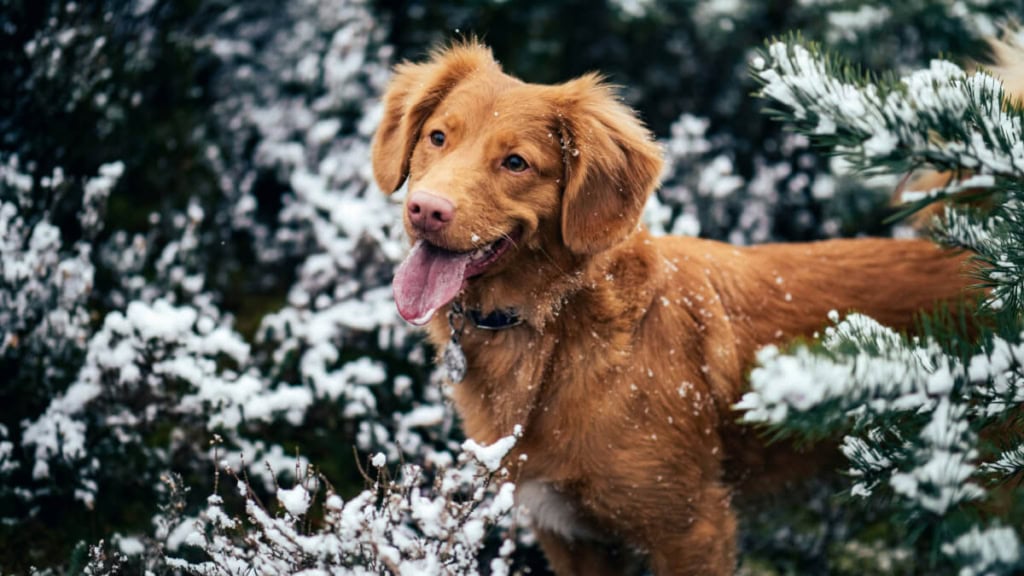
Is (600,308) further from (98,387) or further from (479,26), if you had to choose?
(479,26)

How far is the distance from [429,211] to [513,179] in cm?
35

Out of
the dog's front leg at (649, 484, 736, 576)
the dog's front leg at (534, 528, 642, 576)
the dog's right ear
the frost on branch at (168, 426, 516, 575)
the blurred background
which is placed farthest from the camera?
the blurred background

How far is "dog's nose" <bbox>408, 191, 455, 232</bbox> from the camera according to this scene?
2.28 meters

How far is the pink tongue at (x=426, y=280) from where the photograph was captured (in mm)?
2441

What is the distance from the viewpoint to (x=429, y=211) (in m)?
2.29

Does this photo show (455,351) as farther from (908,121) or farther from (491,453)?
(908,121)

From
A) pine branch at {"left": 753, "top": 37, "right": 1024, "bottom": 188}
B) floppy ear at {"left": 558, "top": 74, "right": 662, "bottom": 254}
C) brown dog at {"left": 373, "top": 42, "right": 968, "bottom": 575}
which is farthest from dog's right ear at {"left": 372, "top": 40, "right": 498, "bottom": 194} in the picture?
pine branch at {"left": 753, "top": 37, "right": 1024, "bottom": 188}

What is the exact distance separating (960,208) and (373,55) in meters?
3.98

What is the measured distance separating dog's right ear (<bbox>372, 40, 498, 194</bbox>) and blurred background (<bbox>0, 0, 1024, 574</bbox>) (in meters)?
0.92

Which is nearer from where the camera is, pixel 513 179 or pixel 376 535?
pixel 376 535

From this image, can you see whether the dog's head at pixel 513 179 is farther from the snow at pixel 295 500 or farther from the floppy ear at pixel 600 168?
the snow at pixel 295 500

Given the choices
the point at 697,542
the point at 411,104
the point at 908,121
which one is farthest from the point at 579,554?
the point at 908,121

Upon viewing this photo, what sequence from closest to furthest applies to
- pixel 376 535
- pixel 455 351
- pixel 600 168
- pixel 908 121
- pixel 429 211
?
pixel 908 121, pixel 376 535, pixel 429 211, pixel 600 168, pixel 455 351

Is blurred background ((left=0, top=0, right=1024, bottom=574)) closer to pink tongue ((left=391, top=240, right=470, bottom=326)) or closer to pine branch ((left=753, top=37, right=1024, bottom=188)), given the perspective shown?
pink tongue ((left=391, top=240, right=470, bottom=326))
